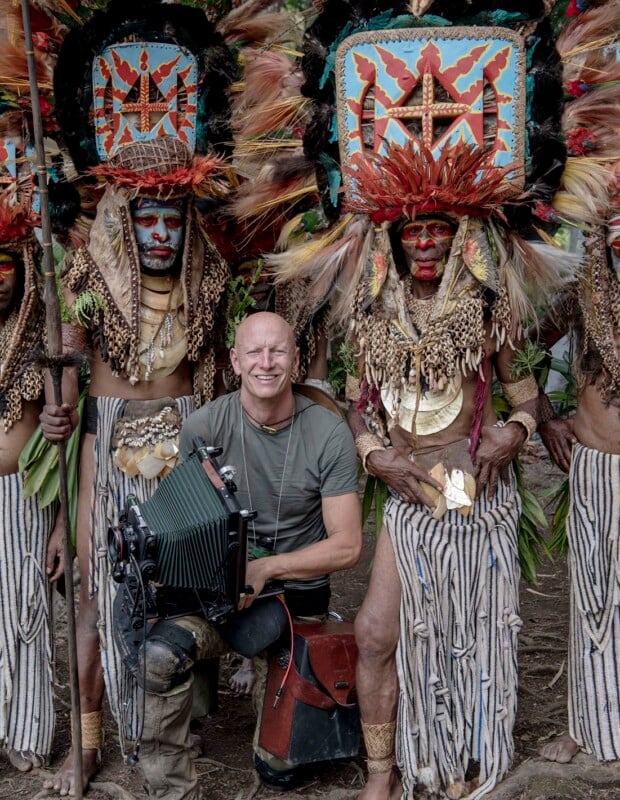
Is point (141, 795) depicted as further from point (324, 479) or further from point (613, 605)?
point (613, 605)

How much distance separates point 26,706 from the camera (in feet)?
13.7

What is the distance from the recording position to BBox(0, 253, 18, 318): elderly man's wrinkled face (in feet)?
13.6

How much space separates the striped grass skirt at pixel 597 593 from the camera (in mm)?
3916

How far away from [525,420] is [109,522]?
1673 millimetres

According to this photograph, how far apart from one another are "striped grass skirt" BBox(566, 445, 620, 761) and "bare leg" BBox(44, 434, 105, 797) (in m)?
1.89

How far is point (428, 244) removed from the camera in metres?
3.82

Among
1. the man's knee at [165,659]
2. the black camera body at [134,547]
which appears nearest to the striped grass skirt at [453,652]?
the man's knee at [165,659]

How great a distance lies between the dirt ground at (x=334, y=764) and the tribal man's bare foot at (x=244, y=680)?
5cm

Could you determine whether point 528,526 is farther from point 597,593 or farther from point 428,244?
point 428,244

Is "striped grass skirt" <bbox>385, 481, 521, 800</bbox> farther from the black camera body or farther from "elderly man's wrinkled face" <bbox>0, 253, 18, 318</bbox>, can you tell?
"elderly man's wrinkled face" <bbox>0, 253, 18, 318</bbox>

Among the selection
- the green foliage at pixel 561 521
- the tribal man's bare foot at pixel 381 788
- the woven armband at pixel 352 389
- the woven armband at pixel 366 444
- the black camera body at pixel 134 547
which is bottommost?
the tribal man's bare foot at pixel 381 788

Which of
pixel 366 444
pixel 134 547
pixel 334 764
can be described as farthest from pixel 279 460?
pixel 334 764

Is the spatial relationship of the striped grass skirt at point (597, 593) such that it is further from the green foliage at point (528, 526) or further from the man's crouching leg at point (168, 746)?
the man's crouching leg at point (168, 746)

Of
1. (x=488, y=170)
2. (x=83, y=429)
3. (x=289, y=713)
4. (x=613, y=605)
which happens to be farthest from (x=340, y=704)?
(x=488, y=170)
